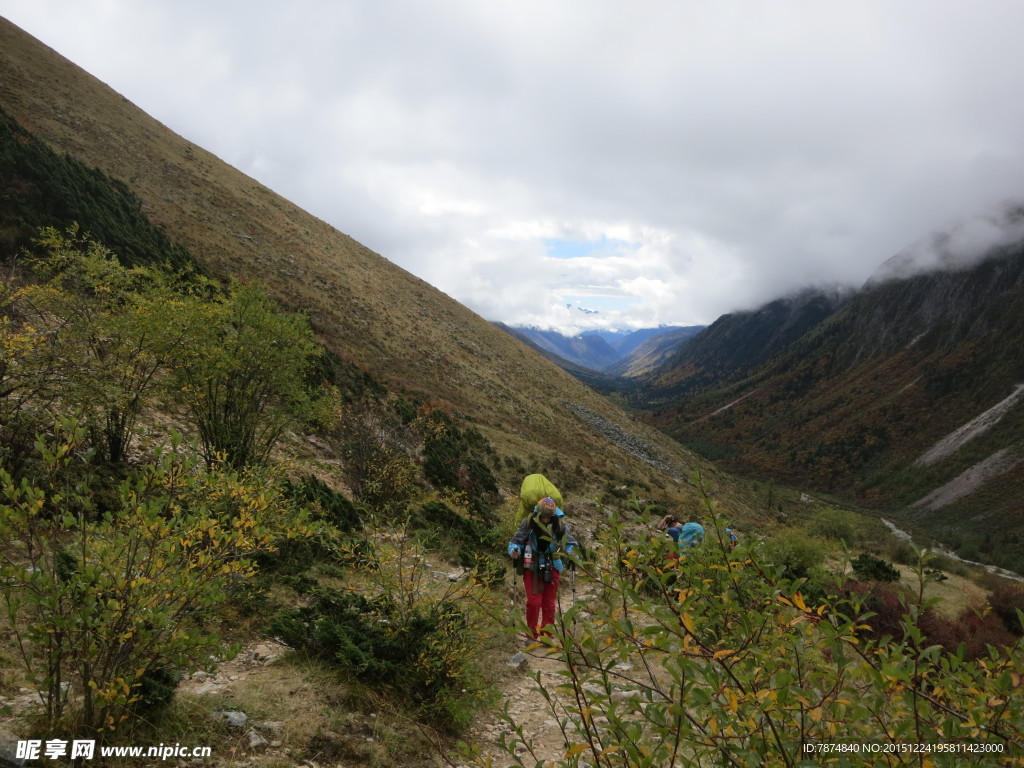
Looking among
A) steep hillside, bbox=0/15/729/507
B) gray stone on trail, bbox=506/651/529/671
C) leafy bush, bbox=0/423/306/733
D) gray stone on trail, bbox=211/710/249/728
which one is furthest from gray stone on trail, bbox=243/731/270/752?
steep hillside, bbox=0/15/729/507

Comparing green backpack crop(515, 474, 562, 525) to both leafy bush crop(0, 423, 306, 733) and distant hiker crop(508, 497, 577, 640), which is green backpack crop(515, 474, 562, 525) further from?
leafy bush crop(0, 423, 306, 733)

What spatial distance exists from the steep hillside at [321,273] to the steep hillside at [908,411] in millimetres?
54523

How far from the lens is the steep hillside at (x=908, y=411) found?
8269 centimetres

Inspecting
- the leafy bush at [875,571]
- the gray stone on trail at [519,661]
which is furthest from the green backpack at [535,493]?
the leafy bush at [875,571]

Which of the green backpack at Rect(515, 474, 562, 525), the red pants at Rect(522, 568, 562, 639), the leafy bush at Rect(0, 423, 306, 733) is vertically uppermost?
the green backpack at Rect(515, 474, 562, 525)

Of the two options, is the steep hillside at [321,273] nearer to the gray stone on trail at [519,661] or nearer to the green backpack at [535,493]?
the gray stone on trail at [519,661]

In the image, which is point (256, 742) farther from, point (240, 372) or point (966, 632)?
point (966, 632)

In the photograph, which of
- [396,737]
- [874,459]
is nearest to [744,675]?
[396,737]

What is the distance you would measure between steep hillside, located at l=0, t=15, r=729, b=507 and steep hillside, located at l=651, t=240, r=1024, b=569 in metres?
54.5

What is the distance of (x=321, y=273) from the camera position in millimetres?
41281

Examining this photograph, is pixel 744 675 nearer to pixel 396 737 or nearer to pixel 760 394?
pixel 396 737

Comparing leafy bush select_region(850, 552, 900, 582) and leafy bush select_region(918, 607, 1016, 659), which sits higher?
leafy bush select_region(850, 552, 900, 582)

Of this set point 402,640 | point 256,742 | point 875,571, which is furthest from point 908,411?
point 256,742

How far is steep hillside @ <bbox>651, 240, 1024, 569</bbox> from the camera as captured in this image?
82.7 m
